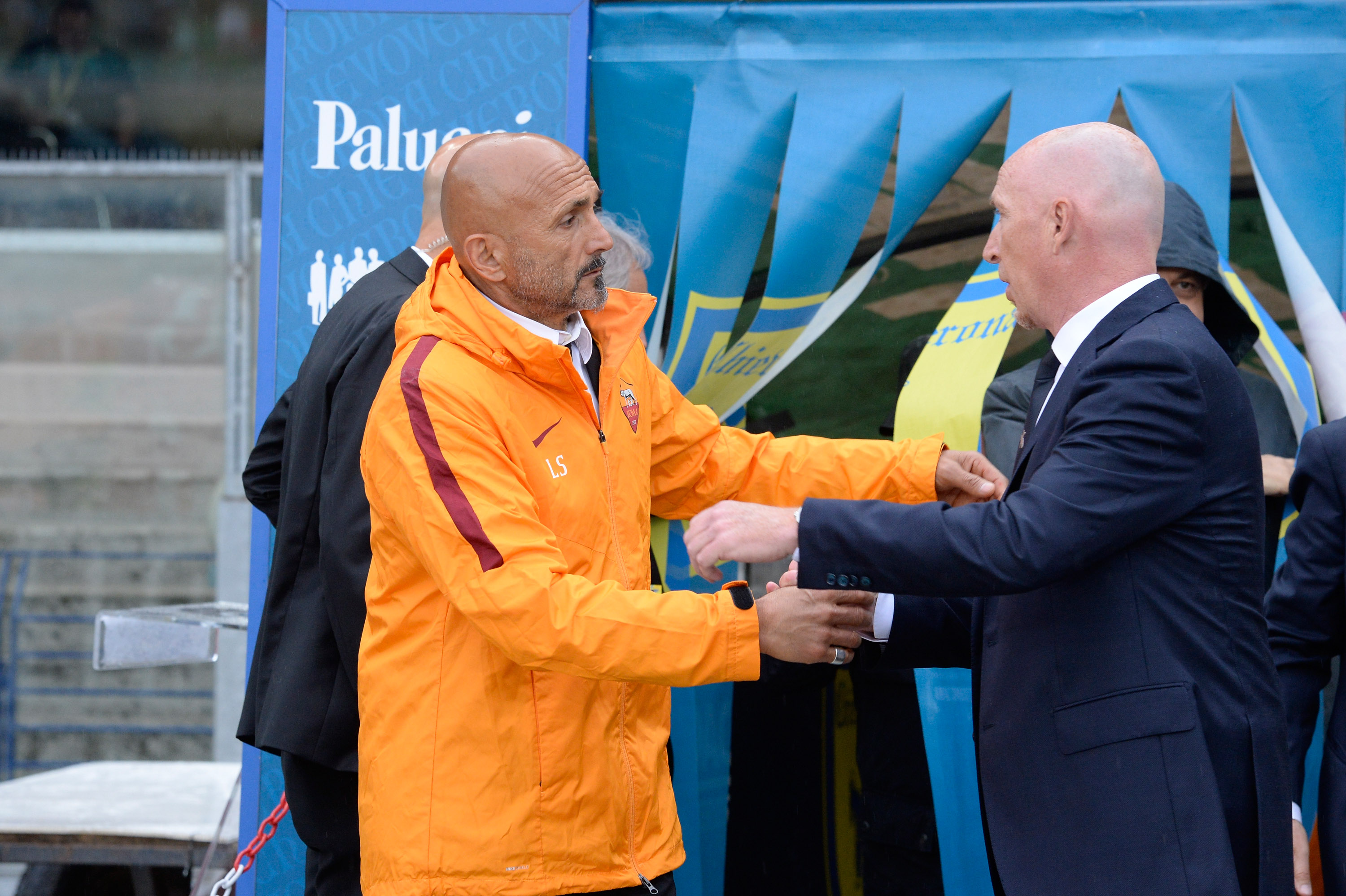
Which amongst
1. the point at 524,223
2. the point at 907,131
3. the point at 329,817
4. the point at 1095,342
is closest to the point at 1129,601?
the point at 1095,342

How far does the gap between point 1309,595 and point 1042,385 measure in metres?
0.63

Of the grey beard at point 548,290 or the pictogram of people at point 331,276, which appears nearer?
the grey beard at point 548,290

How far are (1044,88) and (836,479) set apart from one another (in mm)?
1285

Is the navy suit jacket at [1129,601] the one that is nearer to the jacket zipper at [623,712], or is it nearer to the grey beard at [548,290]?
the jacket zipper at [623,712]

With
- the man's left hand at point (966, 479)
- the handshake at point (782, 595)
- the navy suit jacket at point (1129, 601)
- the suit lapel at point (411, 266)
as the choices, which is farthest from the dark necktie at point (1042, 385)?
the suit lapel at point (411, 266)

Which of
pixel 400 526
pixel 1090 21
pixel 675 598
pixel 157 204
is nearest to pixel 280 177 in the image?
pixel 400 526

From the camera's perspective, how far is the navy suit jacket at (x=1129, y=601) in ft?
5.29

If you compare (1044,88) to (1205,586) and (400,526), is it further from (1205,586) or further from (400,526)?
(400,526)

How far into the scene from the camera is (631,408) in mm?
2041

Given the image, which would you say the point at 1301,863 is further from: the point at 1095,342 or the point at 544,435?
the point at 544,435

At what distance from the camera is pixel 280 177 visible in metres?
2.99

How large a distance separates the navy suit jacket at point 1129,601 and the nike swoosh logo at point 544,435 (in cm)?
40

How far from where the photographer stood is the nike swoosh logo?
185 cm

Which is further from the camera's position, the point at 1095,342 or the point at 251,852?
the point at 251,852
